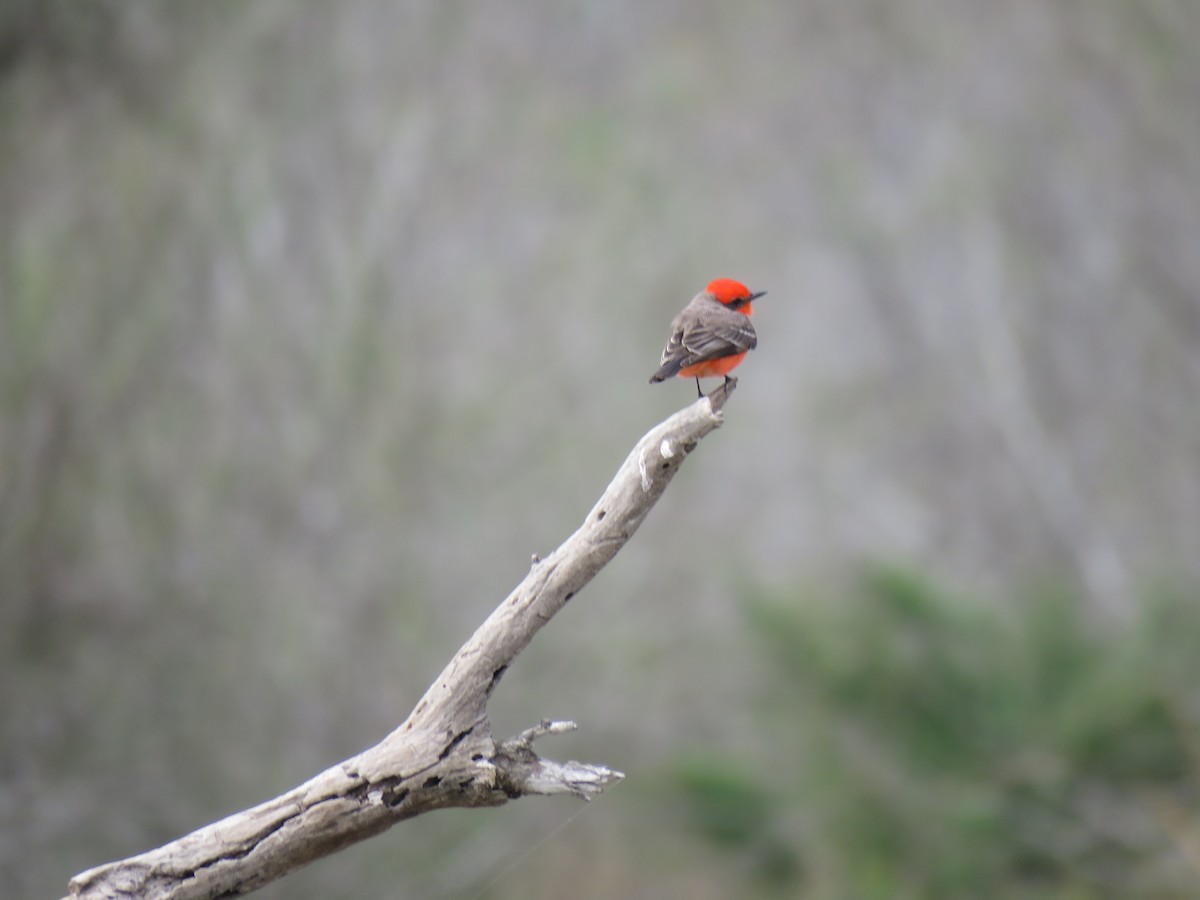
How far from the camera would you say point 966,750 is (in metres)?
6.55

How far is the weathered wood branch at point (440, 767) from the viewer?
2129 millimetres

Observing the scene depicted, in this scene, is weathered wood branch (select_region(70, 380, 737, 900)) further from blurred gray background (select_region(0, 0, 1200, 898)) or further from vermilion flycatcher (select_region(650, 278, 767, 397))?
blurred gray background (select_region(0, 0, 1200, 898))

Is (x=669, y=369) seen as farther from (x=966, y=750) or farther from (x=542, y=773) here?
(x=966, y=750)

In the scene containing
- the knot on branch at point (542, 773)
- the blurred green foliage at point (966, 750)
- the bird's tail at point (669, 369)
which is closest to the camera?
the knot on branch at point (542, 773)

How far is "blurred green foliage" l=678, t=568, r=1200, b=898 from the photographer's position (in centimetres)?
612

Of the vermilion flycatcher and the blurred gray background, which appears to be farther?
the blurred gray background

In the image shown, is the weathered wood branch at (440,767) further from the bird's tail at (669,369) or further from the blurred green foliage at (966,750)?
the blurred green foliage at (966,750)

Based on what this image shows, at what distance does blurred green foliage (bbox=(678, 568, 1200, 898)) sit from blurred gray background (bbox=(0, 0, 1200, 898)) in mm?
408

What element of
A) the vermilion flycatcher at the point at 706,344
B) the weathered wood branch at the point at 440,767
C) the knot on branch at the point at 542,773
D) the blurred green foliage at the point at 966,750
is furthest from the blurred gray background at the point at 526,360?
the vermilion flycatcher at the point at 706,344

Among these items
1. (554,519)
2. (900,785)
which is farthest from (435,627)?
(900,785)

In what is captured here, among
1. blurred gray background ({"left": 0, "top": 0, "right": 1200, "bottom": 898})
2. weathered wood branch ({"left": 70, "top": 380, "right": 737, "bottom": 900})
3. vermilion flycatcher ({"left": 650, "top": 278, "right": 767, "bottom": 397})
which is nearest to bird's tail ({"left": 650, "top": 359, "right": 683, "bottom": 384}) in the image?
vermilion flycatcher ({"left": 650, "top": 278, "right": 767, "bottom": 397})

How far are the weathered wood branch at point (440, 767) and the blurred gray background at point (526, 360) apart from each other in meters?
2.61

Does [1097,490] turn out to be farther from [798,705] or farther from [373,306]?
[373,306]

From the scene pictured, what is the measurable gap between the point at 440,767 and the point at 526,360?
6298mm
